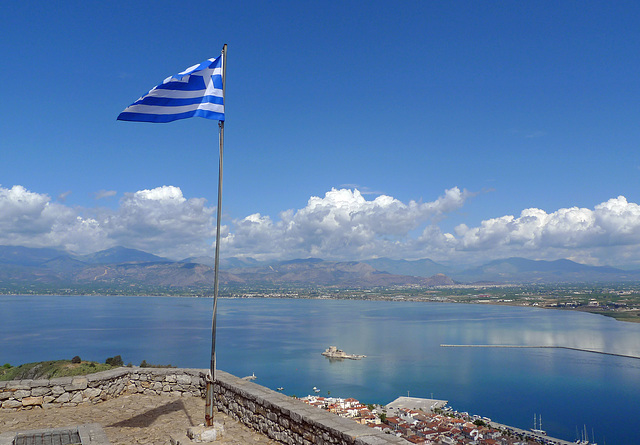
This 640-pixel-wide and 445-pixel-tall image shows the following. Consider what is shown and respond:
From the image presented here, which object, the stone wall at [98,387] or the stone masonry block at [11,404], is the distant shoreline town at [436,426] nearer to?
the stone wall at [98,387]

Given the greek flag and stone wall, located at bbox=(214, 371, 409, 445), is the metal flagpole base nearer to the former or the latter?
stone wall, located at bbox=(214, 371, 409, 445)

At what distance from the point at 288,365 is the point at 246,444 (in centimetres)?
4557

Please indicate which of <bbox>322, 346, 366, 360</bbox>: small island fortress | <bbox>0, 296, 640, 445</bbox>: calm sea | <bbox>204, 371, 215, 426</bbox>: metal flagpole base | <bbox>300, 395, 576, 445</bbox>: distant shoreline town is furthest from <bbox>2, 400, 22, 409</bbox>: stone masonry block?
<bbox>322, 346, 366, 360</bbox>: small island fortress

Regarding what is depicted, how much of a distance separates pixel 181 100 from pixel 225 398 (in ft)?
13.9

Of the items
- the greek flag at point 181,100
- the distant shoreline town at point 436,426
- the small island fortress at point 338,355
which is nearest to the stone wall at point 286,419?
the greek flag at point 181,100

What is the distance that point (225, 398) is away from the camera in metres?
6.55

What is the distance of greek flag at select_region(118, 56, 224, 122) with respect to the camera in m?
5.62

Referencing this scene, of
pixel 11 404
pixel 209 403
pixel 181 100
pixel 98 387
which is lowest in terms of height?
pixel 11 404

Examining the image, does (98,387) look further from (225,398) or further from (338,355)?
(338,355)

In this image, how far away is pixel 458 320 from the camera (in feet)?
305

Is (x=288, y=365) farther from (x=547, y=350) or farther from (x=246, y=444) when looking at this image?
(x=246, y=444)

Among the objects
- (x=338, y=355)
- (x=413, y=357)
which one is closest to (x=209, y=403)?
(x=338, y=355)

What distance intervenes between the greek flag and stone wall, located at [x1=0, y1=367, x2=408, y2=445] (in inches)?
145

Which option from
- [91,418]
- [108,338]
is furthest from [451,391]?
[108,338]
